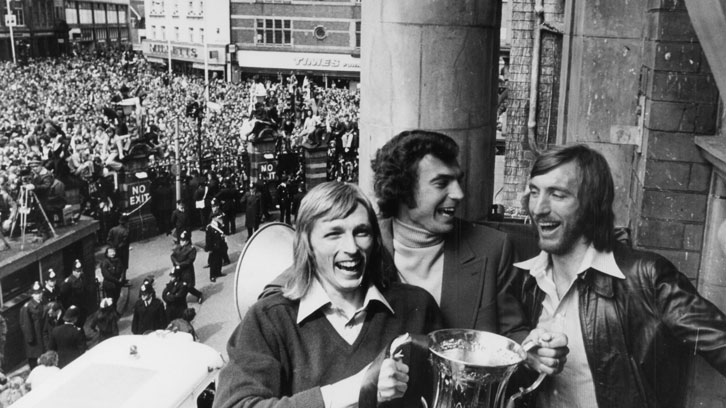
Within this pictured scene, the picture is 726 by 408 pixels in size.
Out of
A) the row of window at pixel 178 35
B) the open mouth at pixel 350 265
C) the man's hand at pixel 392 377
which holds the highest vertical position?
the row of window at pixel 178 35

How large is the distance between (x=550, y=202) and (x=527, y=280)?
0.35m

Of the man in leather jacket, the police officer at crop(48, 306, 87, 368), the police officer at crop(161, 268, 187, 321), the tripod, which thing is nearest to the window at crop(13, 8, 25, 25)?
the tripod

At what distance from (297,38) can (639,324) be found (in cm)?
2711

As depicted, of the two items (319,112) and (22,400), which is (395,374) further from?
(319,112)

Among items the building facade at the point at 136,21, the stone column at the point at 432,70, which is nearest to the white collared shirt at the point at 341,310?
the stone column at the point at 432,70

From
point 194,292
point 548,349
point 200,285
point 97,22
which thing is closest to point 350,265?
point 548,349

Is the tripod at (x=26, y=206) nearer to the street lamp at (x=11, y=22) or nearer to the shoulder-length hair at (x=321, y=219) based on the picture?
the street lamp at (x=11, y=22)

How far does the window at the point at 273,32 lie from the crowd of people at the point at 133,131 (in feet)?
8.20

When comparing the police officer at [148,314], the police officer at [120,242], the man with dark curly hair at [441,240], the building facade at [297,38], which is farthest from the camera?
the building facade at [297,38]

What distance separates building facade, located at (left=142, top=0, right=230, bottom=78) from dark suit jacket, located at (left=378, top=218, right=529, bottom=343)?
17.4m

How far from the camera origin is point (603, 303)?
2240 millimetres

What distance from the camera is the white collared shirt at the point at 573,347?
2.26 metres

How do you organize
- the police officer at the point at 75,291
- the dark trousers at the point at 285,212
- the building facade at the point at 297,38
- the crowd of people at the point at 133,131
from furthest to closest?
the building facade at the point at 297,38
the dark trousers at the point at 285,212
the crowd of people at the point at 133,131
the police officer at the point at 75,291

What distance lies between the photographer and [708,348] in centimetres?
221
